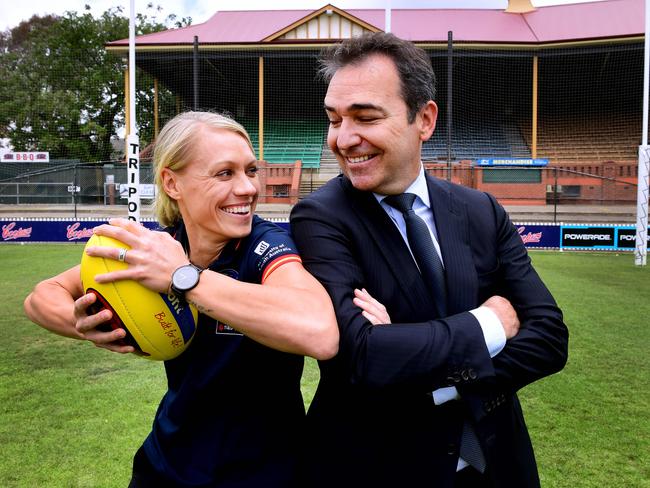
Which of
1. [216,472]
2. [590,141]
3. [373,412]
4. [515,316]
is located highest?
[590,141]

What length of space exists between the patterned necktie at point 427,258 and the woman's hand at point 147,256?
640 millimetres

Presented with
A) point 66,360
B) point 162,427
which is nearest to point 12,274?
point 66,360

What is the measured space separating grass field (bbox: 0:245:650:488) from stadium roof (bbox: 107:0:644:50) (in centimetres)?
1783

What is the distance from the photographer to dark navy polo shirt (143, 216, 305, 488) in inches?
62.1

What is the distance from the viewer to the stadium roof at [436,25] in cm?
2267

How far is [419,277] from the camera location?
160 cm

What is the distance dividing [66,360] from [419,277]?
4611 mm

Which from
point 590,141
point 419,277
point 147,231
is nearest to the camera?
point 147,231

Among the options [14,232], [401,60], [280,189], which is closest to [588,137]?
[280,189]

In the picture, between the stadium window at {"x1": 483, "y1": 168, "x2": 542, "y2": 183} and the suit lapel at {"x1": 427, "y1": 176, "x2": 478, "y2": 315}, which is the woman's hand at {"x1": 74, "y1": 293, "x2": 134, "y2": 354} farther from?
the stadium window at {"x1": 483, "y1": 168, "x2": 542, "y2": 183}

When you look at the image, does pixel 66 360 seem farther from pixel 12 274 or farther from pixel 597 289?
pixel 597 289

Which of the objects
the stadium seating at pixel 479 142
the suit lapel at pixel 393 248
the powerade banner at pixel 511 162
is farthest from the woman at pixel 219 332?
the stadium seating at pixel 479 142

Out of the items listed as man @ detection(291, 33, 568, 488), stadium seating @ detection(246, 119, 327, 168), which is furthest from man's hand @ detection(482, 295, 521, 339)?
stadium seating @ detection(246, 119, 327, 168)

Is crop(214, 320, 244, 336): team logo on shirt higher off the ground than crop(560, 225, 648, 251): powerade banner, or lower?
higher
